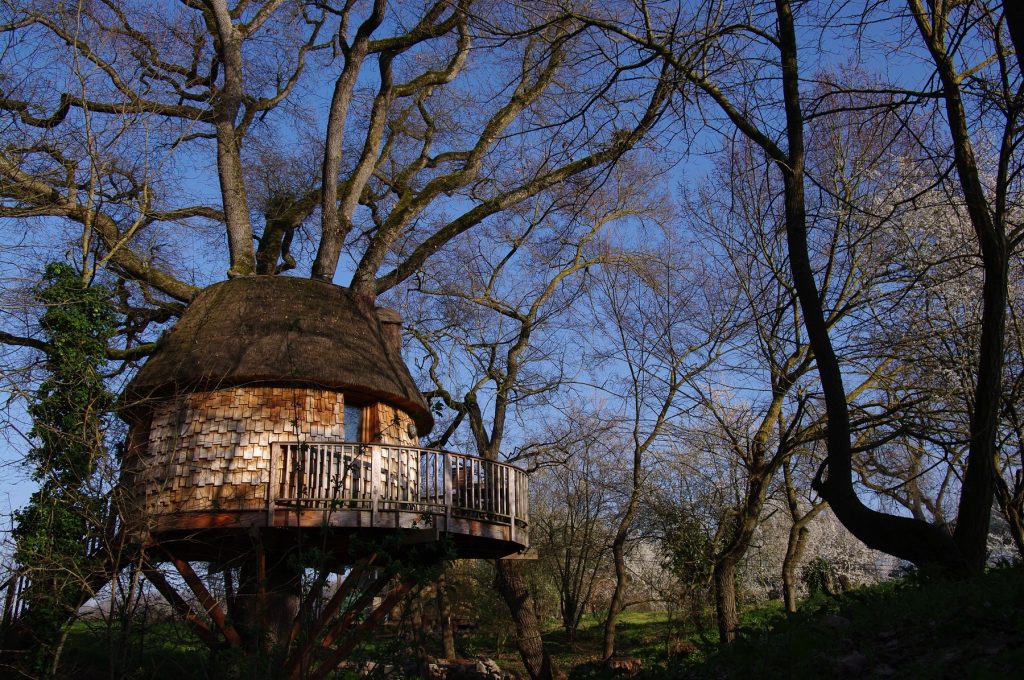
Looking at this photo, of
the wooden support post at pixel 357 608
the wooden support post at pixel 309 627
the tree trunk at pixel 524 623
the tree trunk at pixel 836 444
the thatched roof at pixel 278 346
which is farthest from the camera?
the tree trunk at pixel 524 623

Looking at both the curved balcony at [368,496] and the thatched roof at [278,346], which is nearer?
the curved balcony at [368,496]

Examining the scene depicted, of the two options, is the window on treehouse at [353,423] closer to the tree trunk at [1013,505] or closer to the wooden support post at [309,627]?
the wooden support post at [309,627]

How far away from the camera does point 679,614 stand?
20172 millimetres

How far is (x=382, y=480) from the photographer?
1243 centimetres

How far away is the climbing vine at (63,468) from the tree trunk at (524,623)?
8863 mm

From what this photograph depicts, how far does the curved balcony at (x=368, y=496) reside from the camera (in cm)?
1197

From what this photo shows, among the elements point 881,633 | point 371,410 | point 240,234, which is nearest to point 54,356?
point 371,410

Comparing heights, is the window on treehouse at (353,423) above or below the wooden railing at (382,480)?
above

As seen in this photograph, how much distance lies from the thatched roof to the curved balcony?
1.53 m

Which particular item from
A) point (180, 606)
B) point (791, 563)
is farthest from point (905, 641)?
point (791, 563)

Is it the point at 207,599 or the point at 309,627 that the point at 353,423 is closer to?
the point at 207,599

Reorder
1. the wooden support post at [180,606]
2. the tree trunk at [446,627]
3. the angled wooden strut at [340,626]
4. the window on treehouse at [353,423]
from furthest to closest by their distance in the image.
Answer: the tree trunk at [446,627]
the window on treehouse at [353,423]
the wooden support post at [180,606]
the angled wooden strut at [340,626]

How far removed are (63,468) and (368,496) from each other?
12.5 feet

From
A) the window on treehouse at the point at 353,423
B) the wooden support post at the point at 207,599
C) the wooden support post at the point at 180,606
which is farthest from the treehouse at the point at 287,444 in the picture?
the wooden support post at the point at 180,606
